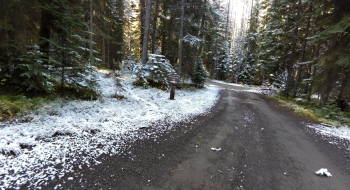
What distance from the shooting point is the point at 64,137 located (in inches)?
158

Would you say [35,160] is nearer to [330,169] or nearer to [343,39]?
[330,169]

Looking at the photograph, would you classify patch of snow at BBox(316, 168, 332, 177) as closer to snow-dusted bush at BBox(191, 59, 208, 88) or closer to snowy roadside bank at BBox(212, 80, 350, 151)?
snowy roadside bank at BBox(212, 80, 350, 151)

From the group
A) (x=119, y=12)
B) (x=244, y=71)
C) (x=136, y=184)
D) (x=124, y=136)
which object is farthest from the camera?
(x=244, y=71)

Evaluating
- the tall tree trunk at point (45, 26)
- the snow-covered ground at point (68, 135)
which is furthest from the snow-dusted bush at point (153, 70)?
the tall tree trunk at point (45, 26)

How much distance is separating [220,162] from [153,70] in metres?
9.00

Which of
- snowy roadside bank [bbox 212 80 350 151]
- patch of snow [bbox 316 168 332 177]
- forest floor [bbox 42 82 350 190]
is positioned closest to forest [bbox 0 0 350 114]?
snowy roadside bank [bbox 212 80 350 151]

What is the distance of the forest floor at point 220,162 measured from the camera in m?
2.95

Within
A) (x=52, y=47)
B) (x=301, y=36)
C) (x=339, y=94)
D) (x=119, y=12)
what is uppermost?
(x=119, y=12)

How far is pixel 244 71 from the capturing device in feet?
111

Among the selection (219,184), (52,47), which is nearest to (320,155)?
(219,184)

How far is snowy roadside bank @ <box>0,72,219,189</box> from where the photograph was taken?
2816 millimetres

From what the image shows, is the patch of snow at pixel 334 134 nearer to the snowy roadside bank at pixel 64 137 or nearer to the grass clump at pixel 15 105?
the snowy roadside bank at pixel 64 137

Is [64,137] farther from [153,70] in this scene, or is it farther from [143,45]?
[143,45]

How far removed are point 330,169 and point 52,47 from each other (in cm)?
939
